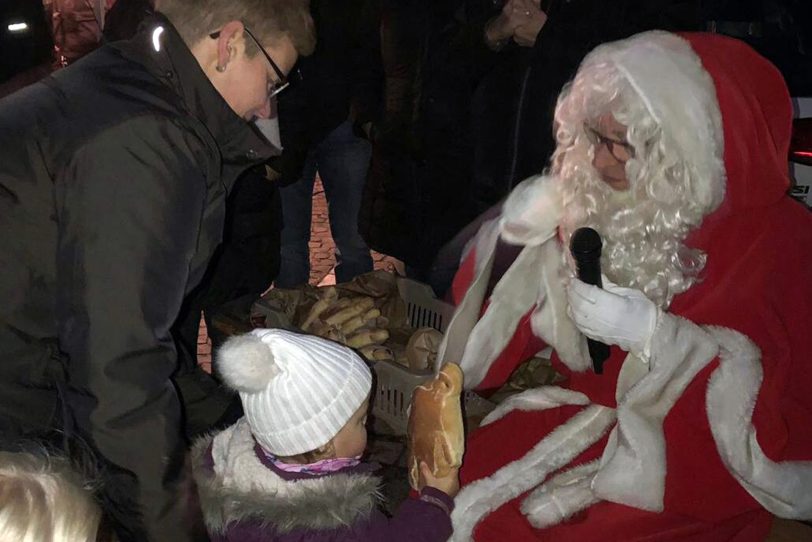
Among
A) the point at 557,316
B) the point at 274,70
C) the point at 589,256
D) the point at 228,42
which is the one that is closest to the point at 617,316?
the point at 589,256

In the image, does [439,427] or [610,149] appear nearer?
[439,427]

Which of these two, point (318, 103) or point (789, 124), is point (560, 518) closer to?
point (789, 124)

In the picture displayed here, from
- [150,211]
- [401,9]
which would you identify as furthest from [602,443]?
[401,9]

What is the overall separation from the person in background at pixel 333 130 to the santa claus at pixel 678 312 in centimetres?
146

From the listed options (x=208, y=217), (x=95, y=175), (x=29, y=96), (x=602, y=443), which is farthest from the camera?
(x=602, y=443)

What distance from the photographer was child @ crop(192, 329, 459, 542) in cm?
177

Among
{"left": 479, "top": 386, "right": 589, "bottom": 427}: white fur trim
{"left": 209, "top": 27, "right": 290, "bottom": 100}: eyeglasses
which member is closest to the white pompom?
{"left": 209, "top": 27, "right": 290, "bottom": 100}: eyeglasses

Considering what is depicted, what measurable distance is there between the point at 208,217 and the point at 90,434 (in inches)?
19.1

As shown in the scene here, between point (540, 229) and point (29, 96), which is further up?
point (29, 96)

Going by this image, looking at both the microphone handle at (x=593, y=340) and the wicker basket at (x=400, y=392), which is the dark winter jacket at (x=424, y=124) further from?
the microphone handle at (x=593, y=340)

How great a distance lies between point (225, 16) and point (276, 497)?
1.00m

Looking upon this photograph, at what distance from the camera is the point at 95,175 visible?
4.72 feet

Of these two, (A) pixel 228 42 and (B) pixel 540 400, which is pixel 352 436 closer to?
(B) pixel 540 400

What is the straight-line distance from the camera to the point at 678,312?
213 centimetres
